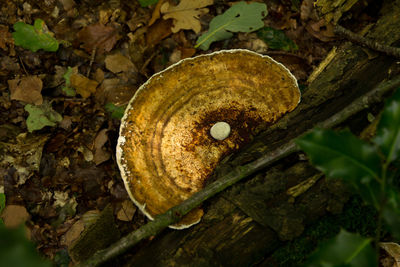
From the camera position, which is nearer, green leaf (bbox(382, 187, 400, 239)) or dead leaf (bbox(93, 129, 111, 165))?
green leaf (bbox(382, 187, 400, 239))

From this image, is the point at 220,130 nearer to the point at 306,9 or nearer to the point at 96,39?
the point at 96,39

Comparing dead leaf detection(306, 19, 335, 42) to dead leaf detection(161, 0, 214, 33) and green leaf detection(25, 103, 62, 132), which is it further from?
green leaf detection(25, 103, 62, 132)

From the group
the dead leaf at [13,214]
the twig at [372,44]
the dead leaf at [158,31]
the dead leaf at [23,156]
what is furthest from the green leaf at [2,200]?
the twig at [372,44]

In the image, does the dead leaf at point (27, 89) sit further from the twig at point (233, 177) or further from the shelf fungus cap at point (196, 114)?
the twig at point (233, 177)

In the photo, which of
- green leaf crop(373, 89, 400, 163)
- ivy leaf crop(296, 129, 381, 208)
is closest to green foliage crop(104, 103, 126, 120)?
ivy leaf crop(296, 129, 381, 208)

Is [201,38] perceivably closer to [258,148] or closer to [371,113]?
[258,148]
